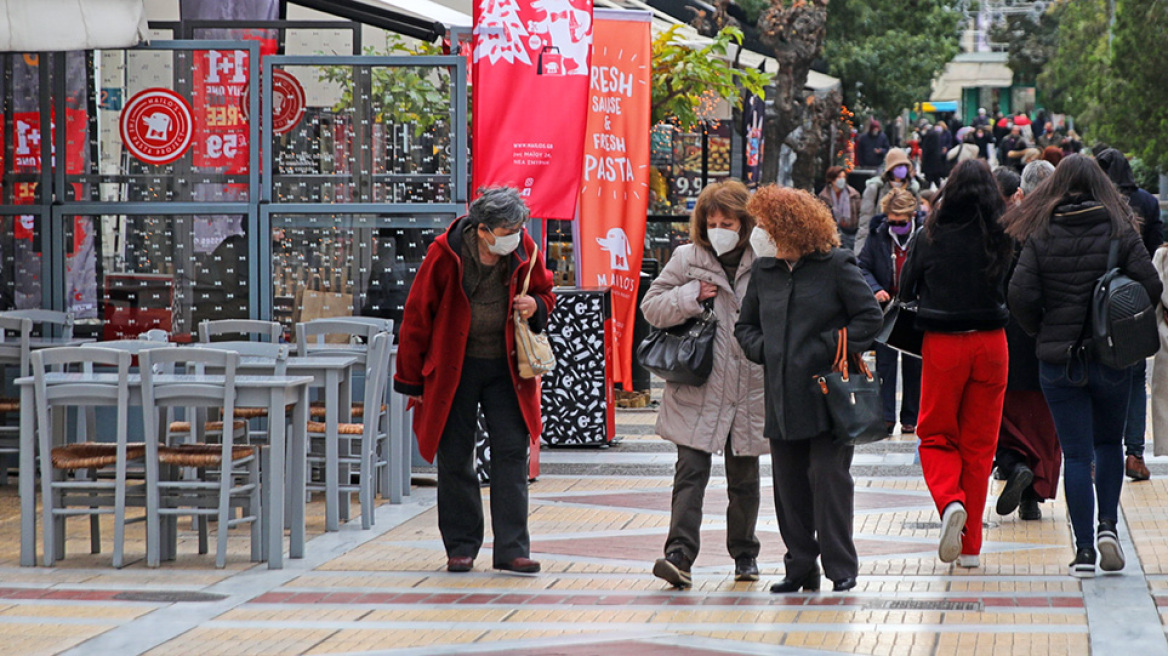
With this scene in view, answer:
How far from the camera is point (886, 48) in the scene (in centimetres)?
3966

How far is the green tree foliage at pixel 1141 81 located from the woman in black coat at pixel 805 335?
72.2 feet

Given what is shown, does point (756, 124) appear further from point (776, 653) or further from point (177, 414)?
point (776, 653)

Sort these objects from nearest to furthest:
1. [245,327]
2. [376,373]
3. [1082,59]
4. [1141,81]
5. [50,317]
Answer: [376,373] < [245,327] < [50,317] < [1141,81] < [1082,59]

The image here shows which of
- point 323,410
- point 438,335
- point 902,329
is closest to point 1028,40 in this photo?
point 323,410

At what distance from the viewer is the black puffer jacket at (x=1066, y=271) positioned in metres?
7.50

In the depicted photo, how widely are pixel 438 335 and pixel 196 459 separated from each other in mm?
1295

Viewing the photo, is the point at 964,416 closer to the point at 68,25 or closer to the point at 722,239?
the point at 722,239

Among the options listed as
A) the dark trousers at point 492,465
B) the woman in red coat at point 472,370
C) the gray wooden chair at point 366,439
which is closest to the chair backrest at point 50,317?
the gray wooden chair at point 366,439

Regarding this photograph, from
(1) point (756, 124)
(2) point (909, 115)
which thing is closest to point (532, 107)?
(1) point (756, 124)

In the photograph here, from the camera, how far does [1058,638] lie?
6.29m

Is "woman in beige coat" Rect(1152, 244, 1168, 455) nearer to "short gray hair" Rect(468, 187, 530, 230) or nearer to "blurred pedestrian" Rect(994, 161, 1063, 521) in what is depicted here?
"blurred pedestrian" Rect(994, 161, 1063, 521)

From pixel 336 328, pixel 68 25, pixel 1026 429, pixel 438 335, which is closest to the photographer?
pixel 438 335

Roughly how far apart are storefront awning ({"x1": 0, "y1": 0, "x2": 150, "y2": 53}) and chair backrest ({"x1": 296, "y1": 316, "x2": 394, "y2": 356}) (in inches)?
75.5

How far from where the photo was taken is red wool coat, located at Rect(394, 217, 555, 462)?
7758 millimetres
